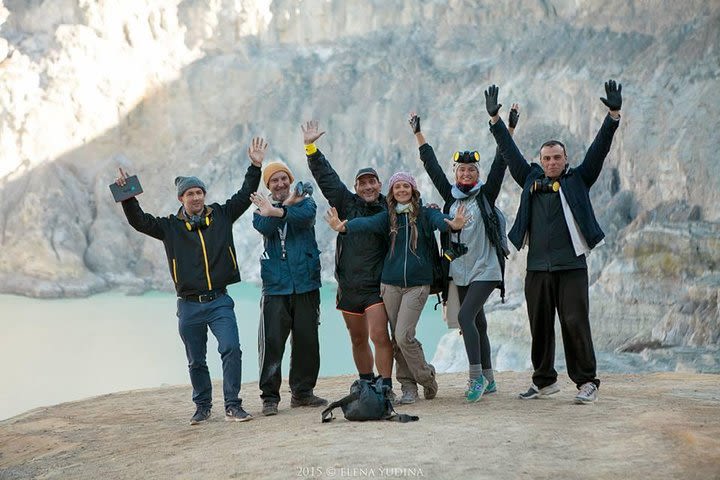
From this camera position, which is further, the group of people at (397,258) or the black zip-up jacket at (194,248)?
the black zip-up jacket at (194,248)

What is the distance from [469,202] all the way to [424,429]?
1501 mm

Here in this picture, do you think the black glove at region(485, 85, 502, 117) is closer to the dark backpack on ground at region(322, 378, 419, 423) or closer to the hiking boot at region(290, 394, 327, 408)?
the dark backpack on ground at region(322, 378, 419, 423)

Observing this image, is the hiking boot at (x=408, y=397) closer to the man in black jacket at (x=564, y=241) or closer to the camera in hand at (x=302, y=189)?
the man in black jacket at (x=564, y=241)

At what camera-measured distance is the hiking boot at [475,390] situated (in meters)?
5.48

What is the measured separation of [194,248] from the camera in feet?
17.9

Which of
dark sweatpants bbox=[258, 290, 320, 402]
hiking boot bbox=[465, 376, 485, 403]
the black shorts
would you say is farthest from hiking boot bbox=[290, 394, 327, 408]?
hiking boot bbox=[465, 376, 485, 403]

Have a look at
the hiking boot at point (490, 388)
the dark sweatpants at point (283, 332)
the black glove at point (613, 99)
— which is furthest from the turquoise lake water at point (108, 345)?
the black glove at point (613, 99)

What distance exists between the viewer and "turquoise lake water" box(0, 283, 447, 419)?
1620cm

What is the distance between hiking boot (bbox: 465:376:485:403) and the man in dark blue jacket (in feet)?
3.21

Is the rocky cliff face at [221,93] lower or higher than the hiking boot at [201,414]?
higher

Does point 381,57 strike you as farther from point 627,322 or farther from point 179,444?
point 179,444

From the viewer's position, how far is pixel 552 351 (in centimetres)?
539

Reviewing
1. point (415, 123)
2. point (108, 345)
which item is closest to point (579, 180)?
point (415, 123)

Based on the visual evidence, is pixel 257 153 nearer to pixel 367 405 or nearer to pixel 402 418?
pixel 367 405
